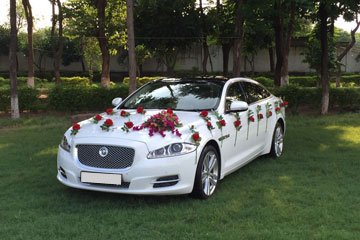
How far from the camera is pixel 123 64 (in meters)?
46.9

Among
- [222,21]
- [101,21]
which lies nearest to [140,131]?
[222,21]

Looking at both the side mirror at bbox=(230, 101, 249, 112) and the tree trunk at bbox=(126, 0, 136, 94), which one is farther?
the tree trunk at bbox=(126, 0, 136, 94)

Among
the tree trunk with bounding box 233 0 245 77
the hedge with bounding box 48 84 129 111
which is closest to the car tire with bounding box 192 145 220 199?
the tree trunk with bounding box 233 0 245 77

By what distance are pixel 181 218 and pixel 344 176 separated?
291 cm

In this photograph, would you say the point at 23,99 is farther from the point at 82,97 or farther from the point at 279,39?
the point at 279,39

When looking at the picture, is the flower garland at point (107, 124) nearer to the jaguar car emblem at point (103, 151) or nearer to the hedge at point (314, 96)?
the jaguar car emblem at point (103, 151)

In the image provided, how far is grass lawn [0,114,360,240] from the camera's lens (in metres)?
4.02

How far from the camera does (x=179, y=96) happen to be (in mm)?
6000

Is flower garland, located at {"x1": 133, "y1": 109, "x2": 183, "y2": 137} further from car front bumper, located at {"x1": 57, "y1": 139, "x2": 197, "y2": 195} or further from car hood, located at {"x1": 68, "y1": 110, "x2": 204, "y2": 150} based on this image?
car front bumper, located at {"x1": 57, "y1": 139, "x2": 197, "y2": 195}

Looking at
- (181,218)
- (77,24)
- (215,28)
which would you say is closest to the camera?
(181,218)

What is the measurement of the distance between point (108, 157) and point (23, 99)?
10.7m

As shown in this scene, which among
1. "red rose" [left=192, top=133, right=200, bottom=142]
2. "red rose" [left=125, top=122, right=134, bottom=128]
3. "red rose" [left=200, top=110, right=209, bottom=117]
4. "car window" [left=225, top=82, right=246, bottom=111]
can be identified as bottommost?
"red rose" [left=192, top=133, right=200, bottom=142]

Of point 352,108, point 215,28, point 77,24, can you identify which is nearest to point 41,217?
point 352,108

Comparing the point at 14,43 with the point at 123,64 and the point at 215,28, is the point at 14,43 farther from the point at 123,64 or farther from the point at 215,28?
the point at 123,64
